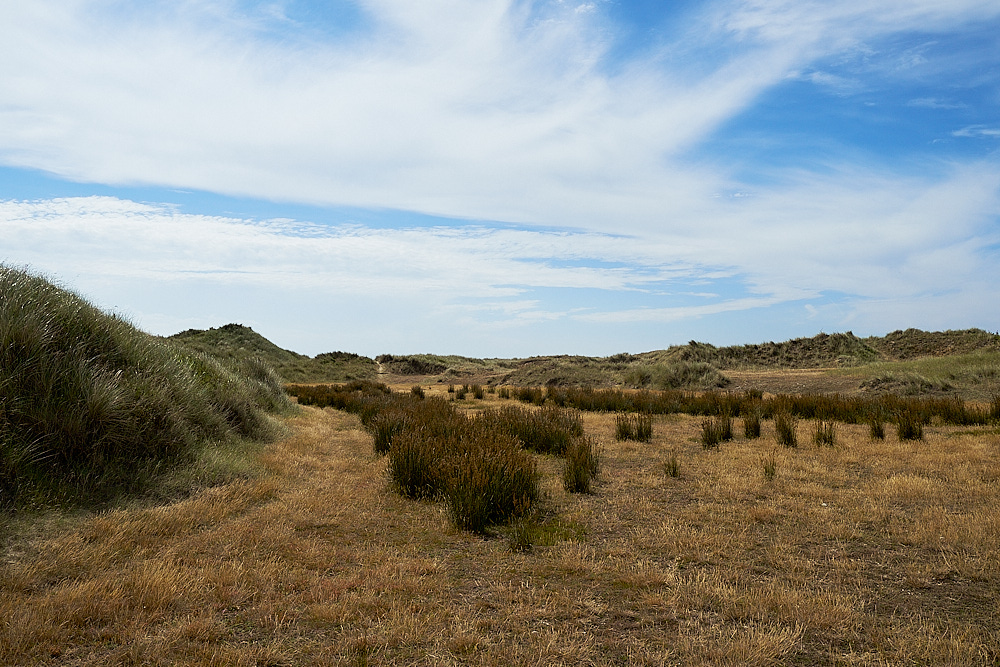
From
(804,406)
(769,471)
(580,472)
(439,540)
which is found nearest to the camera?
(439,540)

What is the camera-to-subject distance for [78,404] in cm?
538

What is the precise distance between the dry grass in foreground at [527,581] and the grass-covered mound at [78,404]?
661mm

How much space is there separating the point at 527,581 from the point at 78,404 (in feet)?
14.4

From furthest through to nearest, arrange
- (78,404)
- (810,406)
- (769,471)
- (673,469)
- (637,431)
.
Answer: (810,406) < (637,431) < (673,469) < (769,471) < (78,404)

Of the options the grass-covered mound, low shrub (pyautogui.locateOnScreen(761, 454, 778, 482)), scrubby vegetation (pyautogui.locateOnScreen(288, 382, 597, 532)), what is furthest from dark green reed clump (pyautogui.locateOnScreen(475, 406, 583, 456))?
the grass-covered mound

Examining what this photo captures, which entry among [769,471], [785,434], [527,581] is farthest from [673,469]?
[527,581]

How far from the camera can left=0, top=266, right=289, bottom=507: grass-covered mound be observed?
4.88 meters

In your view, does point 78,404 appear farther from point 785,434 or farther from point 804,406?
point 804,406

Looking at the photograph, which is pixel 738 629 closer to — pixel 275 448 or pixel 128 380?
pixel 128 380

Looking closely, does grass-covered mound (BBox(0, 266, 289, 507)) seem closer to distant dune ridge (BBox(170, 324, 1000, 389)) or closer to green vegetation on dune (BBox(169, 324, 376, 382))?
distant dune ridge (BBox(170, 324, 1000, 389))

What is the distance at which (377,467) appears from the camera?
8047mm

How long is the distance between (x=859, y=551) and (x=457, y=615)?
3430mm

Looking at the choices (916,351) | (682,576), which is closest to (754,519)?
(682,576)

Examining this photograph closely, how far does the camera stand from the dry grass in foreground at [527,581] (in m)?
3.12
